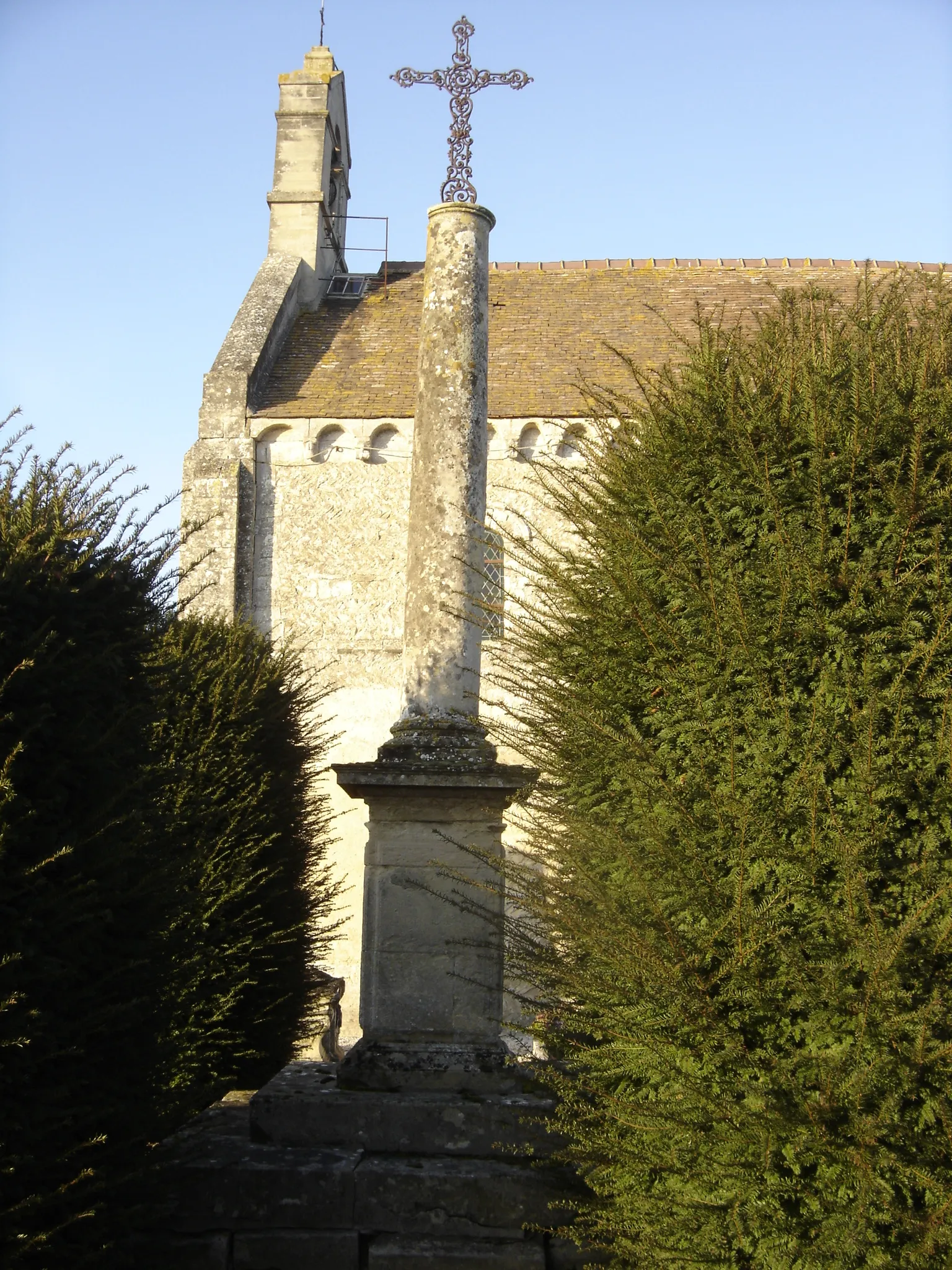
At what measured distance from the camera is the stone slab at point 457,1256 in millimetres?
4453

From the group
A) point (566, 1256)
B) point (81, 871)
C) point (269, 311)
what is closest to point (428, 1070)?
point (566, 1256)

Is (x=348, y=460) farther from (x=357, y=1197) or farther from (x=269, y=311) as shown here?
(x=357, y=1197)

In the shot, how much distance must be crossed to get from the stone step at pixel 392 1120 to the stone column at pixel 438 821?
22 cm

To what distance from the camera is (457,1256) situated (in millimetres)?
4484

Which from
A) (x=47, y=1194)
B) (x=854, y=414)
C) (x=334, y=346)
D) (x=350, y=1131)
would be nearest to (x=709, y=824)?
(x=854, y=414)

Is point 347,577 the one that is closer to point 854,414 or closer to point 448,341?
point 448,341

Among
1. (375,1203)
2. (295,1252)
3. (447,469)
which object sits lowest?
(295,1252)

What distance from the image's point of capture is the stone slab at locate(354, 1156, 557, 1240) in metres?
4.61

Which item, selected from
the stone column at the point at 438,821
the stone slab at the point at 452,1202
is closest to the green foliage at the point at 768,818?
the stone slab at the point at 452,1202

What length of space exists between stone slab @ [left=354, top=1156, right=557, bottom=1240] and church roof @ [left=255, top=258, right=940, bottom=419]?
11161 millimetres

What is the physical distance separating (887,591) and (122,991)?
278 centimetres

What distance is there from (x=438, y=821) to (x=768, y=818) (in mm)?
2609

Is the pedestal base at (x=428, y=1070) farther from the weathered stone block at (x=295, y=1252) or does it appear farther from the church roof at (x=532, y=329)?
the church roof at (x=532, y=329)

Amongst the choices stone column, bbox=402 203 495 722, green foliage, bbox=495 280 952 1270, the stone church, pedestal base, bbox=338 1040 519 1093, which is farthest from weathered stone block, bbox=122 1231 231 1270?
the stone church
